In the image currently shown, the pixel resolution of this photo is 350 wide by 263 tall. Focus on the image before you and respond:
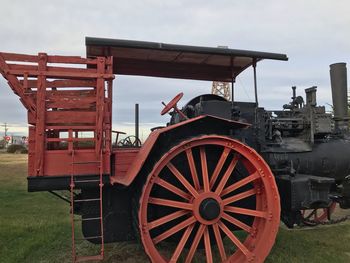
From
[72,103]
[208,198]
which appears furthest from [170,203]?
[72,103]

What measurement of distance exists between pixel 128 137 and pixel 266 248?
319cm

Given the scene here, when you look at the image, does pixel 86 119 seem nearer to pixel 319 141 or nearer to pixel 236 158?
pixel 236 158

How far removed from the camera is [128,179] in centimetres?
433

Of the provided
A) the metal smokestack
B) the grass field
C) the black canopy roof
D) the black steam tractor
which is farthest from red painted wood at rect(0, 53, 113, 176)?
the metal smokestack

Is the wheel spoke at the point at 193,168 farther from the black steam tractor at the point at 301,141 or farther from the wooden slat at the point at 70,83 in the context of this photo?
the wooden slat at the point at 70,83

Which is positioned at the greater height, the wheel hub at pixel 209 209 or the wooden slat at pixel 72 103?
the wooden slat at pixel 72 103

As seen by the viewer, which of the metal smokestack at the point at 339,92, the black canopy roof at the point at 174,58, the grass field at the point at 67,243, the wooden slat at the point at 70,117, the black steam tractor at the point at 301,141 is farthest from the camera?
the metal smokestack at the point at 339,92

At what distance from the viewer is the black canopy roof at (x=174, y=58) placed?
484 centimetres

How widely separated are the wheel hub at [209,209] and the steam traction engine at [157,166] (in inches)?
0.5

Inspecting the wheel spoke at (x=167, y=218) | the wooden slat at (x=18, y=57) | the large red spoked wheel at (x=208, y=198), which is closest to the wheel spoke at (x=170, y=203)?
the large red spoked wheel at (x=208, y=198)

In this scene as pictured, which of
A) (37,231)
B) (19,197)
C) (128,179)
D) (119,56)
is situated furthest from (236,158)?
(19,197)

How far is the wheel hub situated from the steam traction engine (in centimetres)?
1

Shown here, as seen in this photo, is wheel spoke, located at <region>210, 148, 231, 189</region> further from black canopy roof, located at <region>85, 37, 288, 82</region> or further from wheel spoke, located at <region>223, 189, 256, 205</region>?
black canopy roof, located at <region>85, 37, 288, 82</region>

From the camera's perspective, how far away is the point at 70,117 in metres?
4.44
